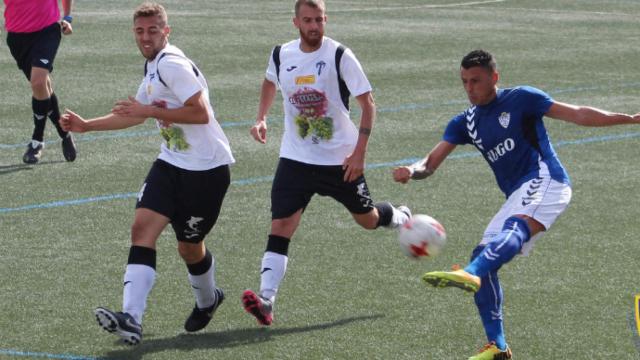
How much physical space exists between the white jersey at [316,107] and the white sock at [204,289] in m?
1.11

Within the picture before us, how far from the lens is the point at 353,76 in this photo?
8500mm

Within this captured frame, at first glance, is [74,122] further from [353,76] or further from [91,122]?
[353,76]

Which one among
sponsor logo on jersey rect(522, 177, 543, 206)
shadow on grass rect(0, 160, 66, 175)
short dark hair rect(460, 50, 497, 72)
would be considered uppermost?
short dark hair rect(460, 50, 497, 72)

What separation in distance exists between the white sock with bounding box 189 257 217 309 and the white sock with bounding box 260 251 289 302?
324 millimetres

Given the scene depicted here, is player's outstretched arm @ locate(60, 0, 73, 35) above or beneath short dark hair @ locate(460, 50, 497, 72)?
beneath

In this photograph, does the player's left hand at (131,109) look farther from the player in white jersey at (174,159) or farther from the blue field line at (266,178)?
the blue field line at (266,178)

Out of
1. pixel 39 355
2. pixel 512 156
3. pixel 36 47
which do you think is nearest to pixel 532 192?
pixel 512 156

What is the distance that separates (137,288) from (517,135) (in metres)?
2.45

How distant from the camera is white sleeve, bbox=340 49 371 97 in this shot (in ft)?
27.7

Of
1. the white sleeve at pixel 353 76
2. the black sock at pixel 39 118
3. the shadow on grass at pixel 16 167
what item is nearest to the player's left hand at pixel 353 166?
the white sleeve at pixel 353 76

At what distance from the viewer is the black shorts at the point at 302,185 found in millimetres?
8609

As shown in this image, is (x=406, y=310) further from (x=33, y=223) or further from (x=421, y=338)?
(x=33, y=223)

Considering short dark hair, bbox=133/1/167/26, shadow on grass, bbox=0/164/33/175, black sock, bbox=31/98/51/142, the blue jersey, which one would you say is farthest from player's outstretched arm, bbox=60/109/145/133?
black sock, bbox=31/98/51/142

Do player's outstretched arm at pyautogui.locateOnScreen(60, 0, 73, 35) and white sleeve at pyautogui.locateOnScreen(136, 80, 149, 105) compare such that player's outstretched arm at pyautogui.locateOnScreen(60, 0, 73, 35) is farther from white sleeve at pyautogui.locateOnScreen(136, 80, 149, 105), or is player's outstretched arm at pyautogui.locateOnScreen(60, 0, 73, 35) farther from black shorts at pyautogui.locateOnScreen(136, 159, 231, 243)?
black shorts at pyautogui.locateOnScreen(136, 159, 231, 243)
